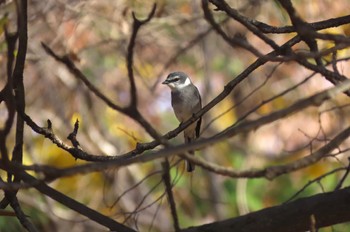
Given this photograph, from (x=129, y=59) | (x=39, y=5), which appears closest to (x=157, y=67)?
(x=39, y=5)

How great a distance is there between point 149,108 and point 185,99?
3242 mm

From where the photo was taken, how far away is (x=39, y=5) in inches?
182

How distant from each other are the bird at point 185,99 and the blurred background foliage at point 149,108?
679mm

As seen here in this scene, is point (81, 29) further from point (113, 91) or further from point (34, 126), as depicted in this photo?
point (34, 126)

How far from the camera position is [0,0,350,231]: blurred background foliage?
5.09 metres

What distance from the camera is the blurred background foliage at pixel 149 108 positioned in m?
5.09

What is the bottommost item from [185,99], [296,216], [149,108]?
[296,216]

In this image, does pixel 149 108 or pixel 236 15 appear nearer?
pixel 236 15

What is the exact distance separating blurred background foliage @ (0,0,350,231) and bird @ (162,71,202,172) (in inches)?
26.7

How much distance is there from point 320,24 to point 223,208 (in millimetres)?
3681

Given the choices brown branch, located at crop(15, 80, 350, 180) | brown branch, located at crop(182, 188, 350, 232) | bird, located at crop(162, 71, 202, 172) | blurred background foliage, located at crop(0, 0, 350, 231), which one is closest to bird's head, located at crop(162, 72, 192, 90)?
bird, located at crop(162, 71, 202, 172)

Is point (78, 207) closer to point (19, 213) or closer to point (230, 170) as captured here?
point (19, 213)

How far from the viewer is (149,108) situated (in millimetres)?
7301

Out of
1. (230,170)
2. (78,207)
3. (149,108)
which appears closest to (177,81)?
(78,207)
